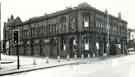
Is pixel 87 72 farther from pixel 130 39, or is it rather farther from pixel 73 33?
pixel 130 39

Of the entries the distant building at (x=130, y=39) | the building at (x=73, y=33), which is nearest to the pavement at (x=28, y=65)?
the building at (x=73, y=33)

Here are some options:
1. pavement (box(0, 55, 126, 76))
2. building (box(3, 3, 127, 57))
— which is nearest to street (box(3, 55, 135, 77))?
pavement (box(0, 55, 126, 76))

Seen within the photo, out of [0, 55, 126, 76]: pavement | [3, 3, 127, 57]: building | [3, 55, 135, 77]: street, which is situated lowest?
[0, 55, 126, 76]: pavement

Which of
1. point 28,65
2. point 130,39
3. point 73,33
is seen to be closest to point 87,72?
point 28,65

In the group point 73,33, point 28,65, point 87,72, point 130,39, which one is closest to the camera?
point 87,72

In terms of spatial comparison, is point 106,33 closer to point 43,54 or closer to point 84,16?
point 84,16

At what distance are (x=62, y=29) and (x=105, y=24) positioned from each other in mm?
12055

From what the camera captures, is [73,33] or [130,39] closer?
[73,33]

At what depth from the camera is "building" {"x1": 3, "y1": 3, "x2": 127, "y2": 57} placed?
35375mm

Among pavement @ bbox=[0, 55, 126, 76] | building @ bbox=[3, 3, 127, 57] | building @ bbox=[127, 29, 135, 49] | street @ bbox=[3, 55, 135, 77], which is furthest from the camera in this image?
building @ bbox=[127, 29, 135, 49]

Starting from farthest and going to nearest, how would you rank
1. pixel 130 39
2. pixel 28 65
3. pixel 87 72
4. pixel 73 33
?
pixel 130 39 < pixel 73 33 < pixel 28 65 < pixel 87 72

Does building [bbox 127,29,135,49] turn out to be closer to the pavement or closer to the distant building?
the distant building

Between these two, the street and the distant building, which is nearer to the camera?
the street

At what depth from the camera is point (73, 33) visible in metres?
35.6
